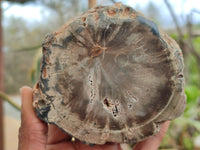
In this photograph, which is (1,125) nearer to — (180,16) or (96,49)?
(96,49)

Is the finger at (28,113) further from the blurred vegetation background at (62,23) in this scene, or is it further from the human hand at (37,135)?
the blurred vegetation background at (62,23)

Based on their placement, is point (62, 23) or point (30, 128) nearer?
point (30, 128)

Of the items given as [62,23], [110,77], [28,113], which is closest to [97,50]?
[110,77]

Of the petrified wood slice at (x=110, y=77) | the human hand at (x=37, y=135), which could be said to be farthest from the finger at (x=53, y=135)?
the petrified wood slice at (x=110, y=77)

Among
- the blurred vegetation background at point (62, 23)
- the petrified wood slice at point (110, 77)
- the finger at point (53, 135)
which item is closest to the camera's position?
the petrified wood slice at point (110, 77)

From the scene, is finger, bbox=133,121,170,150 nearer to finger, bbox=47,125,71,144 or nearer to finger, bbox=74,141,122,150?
finger, bbox=74,141,122,150

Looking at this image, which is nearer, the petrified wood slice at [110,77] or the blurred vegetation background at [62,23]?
the petrified wood slice at [110,77]

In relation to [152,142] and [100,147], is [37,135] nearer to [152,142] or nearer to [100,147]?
[100,147]
